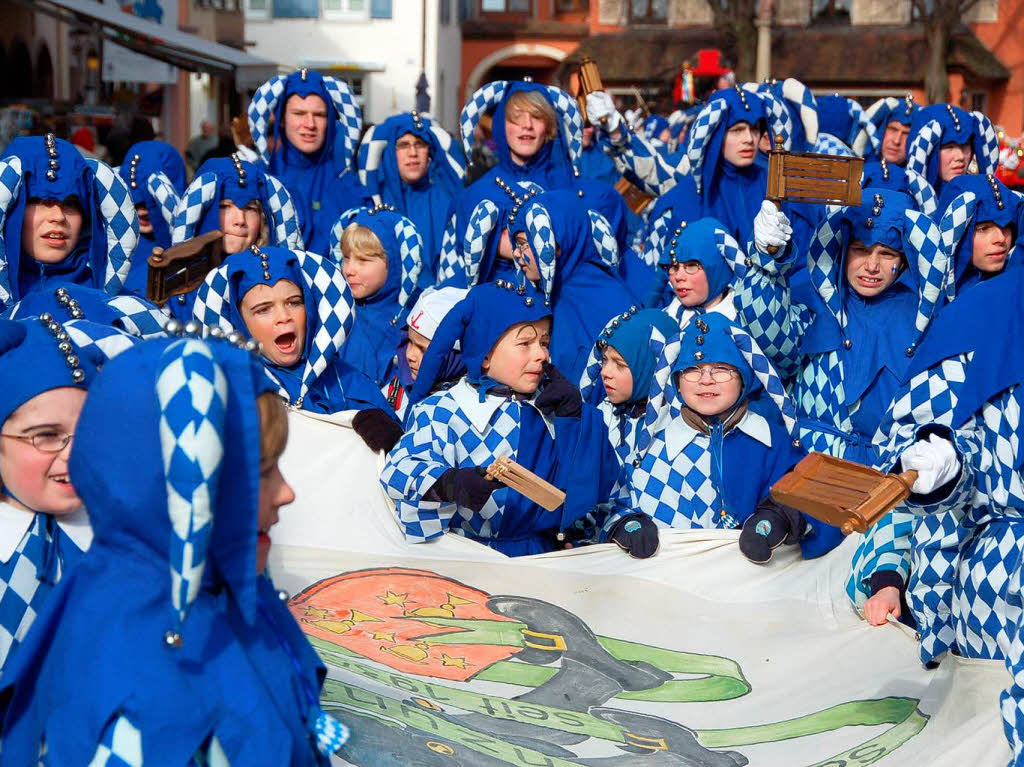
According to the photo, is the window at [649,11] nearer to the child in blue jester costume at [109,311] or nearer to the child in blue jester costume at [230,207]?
the child in blue jester costume at [230,207]

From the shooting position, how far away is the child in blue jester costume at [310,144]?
7500 mm

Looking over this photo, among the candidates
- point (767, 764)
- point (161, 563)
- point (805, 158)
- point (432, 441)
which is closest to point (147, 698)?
point (161, 563)

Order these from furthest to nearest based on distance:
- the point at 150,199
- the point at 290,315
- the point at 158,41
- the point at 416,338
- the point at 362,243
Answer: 1. the point at 158,41
2. the point at 150,199
3. the point at 362,243
4. the point at 416,338
5. the point at 290,315

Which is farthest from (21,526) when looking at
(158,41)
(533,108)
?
(158,41)

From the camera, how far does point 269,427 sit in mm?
2191

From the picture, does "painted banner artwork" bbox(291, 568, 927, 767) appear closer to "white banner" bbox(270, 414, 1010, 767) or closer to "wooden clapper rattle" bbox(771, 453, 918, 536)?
"white banner" bbox(270, 414, 1010, 767)

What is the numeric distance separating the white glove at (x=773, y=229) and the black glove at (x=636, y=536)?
163 centimetres

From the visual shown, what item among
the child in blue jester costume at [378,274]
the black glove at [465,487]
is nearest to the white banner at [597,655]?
the black glove at [465,487]

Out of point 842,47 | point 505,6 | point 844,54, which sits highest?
point 505,6

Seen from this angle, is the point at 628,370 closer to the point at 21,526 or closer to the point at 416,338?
the point at 416,338

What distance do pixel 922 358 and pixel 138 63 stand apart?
17.0 meters

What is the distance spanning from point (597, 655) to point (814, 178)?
2.34m

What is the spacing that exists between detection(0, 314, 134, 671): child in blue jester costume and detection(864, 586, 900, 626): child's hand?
2.14m

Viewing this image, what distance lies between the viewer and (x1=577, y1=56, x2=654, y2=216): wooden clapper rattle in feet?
28.9
